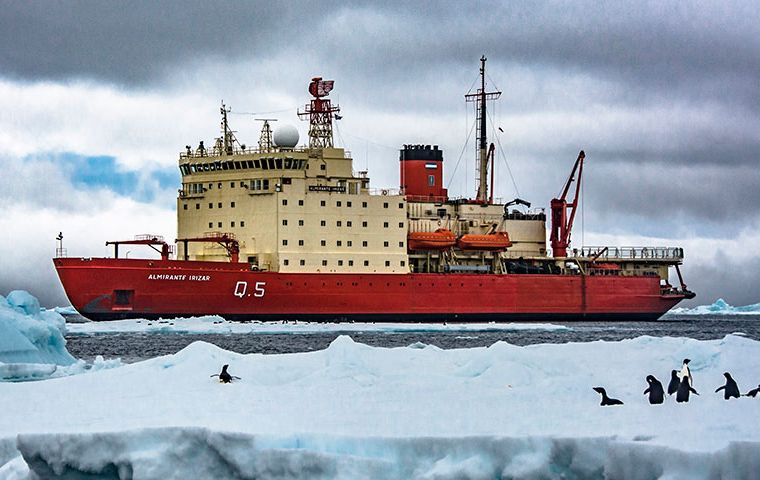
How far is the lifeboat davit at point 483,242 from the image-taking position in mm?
49406

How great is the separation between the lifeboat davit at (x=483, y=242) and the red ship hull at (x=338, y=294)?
1207 millimetres

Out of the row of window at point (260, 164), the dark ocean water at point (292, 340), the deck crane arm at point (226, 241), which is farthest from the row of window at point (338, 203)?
the dark ocean water at point (292, 340)

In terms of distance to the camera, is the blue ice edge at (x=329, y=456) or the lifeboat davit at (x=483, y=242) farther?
the lifeboat davit at (x=483, y=242)

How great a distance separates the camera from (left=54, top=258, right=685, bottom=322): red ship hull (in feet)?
140

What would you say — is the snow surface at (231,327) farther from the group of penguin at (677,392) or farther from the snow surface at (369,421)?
the group of penguin at (677,392)

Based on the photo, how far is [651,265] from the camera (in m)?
55.9

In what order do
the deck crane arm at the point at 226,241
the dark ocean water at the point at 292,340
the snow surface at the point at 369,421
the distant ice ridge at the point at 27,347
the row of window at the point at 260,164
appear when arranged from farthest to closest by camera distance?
the row of window at the point at 260,164 < the deck crane arm at the point at 226,241 < the dark ocean water at the point at 292,340 < the distant ice ridge at the point at 27,347 < the snow surface at the point at 369,421

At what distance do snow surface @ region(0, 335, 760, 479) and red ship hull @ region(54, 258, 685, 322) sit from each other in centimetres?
2658

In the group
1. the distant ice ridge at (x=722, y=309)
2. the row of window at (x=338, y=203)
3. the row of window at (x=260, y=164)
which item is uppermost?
the row of window at (x=260, y=164)

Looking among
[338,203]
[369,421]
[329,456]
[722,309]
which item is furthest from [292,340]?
[722,309]

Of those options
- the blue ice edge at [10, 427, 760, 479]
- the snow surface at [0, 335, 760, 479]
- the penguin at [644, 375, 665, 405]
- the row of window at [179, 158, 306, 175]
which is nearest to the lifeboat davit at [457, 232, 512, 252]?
the row of window at [179, 158, 306, 175]

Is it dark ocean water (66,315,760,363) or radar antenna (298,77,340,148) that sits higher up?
radar antenna (298,77,340,148)

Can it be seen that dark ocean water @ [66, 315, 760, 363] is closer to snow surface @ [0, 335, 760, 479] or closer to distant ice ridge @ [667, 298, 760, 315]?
snow surface @ [0, 335, 760, 479]

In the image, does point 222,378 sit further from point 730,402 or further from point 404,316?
point 404,316
